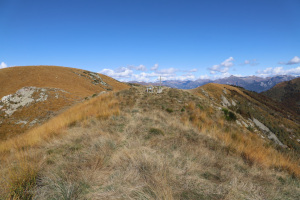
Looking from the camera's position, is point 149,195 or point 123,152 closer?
point 149,195

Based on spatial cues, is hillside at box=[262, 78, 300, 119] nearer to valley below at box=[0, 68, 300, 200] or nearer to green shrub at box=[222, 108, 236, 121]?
green shrub at box=[222, 108, 236, 121]

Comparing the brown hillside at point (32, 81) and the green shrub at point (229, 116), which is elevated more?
the brown hillside at point (32, 81)

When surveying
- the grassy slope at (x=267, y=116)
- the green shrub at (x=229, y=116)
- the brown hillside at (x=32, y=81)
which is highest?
the brown hillside at (x=32, y=81)

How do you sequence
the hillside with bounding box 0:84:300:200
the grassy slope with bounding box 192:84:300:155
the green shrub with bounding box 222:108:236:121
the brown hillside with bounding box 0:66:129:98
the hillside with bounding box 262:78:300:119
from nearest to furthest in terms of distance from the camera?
the hillside with bounding box 0:84:300:200, the green shrub with bounding box 222:108:236:121, the grassy slope with bounding box 192:84:300:155, the brown hillside with bounding box 0:66:129:98, the hillside with bounding box 262:78:300:119

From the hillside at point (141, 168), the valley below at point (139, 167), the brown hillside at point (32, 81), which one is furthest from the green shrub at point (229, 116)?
the brown hillside at point (32, 81)

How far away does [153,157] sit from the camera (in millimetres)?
3754

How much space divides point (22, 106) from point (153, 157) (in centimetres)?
1826

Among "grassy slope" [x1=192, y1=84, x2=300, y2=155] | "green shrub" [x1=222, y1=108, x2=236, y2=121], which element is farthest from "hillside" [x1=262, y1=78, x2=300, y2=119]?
"green shrub" [x1=222, y1=108, x2=236, y2=121]

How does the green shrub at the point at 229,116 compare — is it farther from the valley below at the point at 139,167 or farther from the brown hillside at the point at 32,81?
the brown hillside at the point at 32,81

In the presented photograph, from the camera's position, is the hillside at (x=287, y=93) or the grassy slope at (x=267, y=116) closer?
the grassy slope at (x=267, y=116)

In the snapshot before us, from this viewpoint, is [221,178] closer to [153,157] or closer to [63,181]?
[153,157]

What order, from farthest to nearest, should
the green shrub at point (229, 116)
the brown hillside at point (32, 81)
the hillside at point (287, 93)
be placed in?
the hillside at point (287, 93) < the brown hillside at point (32, 81) < the green shrub at point (229, 116)

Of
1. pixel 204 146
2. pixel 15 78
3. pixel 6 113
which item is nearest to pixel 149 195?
pixel 204 146

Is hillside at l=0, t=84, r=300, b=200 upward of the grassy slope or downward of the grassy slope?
upward
